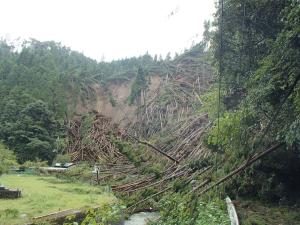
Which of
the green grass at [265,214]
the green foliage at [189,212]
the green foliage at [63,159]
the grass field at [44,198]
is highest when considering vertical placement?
the green foliage at [189,212]

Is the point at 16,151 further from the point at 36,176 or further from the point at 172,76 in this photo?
the point at 172,76

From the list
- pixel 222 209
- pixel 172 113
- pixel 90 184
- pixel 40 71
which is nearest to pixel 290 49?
pixel 222 209

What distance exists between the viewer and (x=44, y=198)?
58.6ft

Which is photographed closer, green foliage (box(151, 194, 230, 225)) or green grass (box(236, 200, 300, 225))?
green foliage (box(151, 194, 230, 225))

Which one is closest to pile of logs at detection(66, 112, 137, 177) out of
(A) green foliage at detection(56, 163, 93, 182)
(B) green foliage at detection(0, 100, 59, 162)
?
(A) green foliage at detection(56, 163, 93, 182)

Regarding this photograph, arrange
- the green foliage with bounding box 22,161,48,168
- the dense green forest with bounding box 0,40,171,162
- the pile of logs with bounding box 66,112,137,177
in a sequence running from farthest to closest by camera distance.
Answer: the dense green forest with bounding box 0,40,171,162 → the green foliage with bounding box 22,161,48,168 → the pile of logs with bounding box 66,112,137,177

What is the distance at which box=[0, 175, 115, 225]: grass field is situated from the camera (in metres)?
14.3

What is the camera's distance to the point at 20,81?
134 feet

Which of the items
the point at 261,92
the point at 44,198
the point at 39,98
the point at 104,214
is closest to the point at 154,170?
the point at 44,198

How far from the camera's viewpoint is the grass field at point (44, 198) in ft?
46.8

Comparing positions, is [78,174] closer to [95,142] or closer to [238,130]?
[95,142]

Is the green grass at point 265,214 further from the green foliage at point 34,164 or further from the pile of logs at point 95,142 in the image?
the green foliage at point 34,164

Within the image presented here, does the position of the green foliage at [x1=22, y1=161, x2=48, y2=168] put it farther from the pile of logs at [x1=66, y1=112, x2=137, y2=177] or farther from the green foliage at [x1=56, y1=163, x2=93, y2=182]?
the green foliage at [x1=56, y1=163, x2=93, y2=182]

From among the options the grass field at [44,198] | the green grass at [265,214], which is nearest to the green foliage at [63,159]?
the grass field at [44,198]
